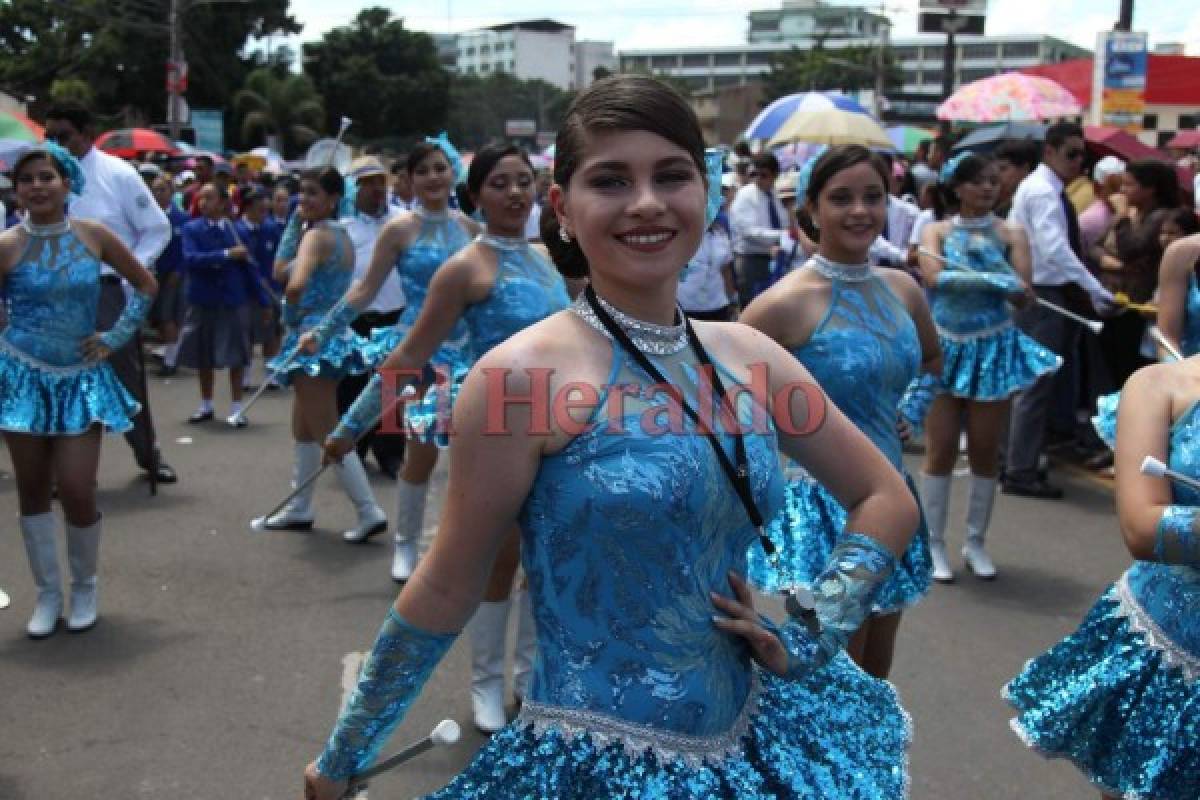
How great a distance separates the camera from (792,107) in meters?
15.5

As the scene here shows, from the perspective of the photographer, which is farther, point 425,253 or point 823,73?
point 823,73

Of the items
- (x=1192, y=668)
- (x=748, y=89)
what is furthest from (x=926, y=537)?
(x=748, y=89)

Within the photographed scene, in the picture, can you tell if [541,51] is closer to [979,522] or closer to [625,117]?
[979,522]

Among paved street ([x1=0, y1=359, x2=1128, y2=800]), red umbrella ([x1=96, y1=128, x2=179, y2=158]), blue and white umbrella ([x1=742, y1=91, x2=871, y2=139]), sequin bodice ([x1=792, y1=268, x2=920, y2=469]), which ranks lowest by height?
paved street ([x1=0, y1=359, x2=1128, y2=800])

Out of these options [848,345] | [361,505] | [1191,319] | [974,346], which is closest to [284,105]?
[361,505]

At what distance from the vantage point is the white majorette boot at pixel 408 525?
6008 mm

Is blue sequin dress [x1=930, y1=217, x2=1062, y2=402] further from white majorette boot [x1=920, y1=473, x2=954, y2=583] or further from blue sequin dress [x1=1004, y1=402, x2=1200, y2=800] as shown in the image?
blue sequin dress [x1=1004, y1=402, x2=1200, y2=800]

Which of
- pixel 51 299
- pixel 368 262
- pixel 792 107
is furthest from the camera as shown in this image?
pixel 792 107

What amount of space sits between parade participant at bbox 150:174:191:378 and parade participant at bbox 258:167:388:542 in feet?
15.1

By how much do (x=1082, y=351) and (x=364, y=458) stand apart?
18.0 ft

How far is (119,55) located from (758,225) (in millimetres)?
40036

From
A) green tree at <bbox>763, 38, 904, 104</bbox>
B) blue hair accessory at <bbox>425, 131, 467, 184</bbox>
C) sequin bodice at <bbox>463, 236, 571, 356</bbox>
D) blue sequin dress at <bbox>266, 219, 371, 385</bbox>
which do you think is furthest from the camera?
green tree at <bbox>763, 38, 904, 104</bbox>

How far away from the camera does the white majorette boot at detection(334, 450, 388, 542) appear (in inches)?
265


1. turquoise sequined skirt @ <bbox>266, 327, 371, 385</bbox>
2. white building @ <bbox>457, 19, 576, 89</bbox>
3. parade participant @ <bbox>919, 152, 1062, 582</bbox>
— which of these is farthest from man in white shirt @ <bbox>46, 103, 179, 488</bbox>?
white building @ <bbox>457, 19, 576, 89</bbox>
